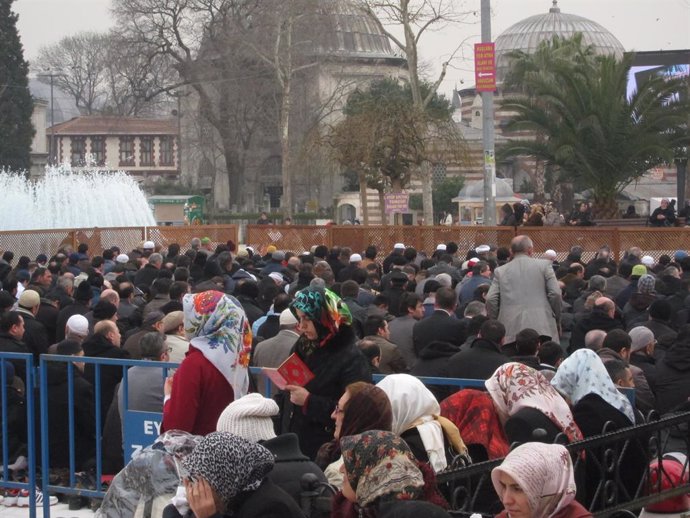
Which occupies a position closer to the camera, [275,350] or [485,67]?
[275,350]

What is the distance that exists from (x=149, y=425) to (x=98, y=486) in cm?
79

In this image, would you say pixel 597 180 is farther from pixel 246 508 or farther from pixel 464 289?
pixel 246 508

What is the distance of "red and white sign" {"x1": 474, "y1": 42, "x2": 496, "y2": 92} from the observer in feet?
83.3

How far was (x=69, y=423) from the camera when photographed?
27.9ft

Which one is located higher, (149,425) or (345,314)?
(345,314)

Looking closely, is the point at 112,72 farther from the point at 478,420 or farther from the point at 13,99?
the point at 478,420

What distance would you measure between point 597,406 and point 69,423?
12.5ft

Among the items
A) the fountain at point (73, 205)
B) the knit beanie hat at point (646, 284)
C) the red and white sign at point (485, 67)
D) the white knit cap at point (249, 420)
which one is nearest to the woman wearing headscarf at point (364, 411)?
the white knit cap at point (249, 420)

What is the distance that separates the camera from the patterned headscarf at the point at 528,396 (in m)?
5.98

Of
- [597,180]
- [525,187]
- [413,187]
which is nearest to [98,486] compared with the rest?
[597,180]

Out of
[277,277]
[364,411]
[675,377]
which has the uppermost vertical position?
[277,277]

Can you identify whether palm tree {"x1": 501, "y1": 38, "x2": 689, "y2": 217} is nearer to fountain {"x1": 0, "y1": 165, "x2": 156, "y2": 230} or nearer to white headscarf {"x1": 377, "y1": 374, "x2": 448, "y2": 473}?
fountain {"x1": 0, "y1": 165, "x2": 156, "y2": 230}

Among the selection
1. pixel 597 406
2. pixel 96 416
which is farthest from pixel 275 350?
pixel 597 406

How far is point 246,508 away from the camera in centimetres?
425
